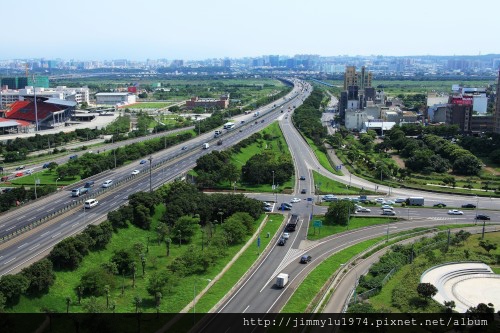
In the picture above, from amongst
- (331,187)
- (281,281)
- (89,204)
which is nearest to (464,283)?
(281,281)

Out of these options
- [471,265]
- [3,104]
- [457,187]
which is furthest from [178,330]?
[3,104]

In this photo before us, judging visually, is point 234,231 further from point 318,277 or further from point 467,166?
point 467,166

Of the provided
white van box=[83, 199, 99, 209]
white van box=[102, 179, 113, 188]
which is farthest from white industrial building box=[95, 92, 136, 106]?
white van box=[83, 199, 99, 209]

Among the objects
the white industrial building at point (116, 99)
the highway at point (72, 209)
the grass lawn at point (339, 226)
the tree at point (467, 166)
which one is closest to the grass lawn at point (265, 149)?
the highway at point (72, 209)

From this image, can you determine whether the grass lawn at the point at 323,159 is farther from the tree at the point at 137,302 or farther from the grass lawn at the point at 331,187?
the tree at the point at 137,302

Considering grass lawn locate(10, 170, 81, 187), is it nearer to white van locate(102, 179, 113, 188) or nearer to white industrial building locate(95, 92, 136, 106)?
white van locate(102, 179, 113, 188)
